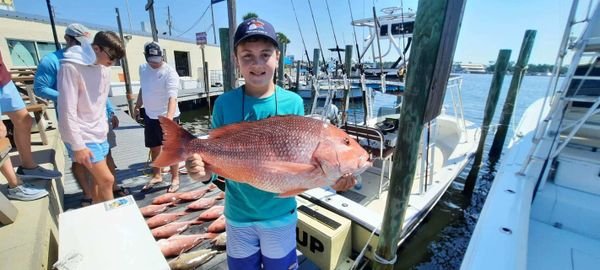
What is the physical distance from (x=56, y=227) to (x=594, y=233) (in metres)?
5.23

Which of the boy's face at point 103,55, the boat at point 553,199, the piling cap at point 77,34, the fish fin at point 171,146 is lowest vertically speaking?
the boat at point 553,199

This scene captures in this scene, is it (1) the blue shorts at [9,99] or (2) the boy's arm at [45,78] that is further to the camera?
(2) the boy's arm at [45,78]

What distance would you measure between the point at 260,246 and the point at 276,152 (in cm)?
74

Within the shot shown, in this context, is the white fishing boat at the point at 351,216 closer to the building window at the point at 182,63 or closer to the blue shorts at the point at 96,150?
the blue shorts at the point at 96,150

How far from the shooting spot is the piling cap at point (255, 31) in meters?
1.39

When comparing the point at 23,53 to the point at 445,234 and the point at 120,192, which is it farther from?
the point at 445,234

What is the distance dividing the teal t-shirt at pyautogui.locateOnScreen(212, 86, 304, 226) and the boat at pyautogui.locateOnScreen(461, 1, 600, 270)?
1336 millimetres

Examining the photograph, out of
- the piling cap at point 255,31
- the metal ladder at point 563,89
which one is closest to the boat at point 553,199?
the metal ladder at point 563,89

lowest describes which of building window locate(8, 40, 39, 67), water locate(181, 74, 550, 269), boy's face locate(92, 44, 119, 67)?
water locate(181, 74, 550, 269)

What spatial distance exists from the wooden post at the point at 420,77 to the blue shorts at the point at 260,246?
1.17m

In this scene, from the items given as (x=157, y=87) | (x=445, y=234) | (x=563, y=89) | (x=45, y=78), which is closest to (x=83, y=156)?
(x=45, y=78)

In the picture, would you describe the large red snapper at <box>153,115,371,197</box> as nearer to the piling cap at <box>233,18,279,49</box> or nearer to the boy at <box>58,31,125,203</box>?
the piling cap at <box>233,18,279,49</box>

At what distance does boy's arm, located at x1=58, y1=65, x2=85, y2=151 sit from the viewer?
2.21 metres

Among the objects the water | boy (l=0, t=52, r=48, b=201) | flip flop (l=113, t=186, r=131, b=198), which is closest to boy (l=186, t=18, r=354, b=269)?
boy (l=0, t=52, r=48, b=201)
